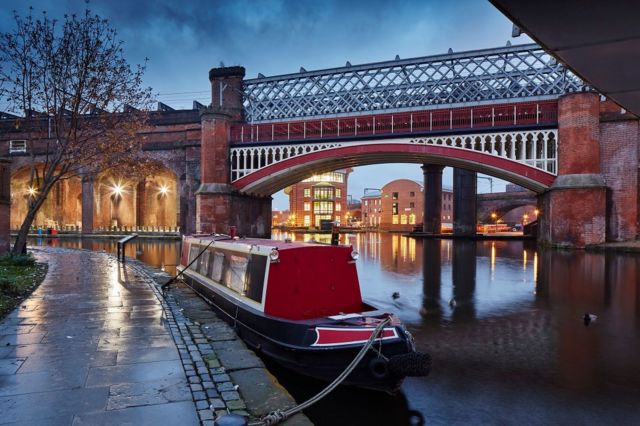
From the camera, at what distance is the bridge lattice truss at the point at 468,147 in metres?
27.7

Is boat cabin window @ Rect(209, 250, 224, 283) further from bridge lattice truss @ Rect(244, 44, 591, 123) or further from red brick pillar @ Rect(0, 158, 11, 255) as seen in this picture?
bridge lattice truss @ Rect(244, 44, 591, 123)

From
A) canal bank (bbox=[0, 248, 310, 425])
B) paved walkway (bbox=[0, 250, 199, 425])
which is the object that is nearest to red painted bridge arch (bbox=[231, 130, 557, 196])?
paved walkway (bbox=[0, 250, 199, 425])

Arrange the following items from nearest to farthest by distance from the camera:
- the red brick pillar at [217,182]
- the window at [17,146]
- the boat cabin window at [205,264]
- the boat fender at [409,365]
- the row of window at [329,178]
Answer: the boat fender at [409,365]
the boat cabin window at [205,264]
the red brick pillar at [217,182]
the window at [17,146]
the row of window at [329,178]

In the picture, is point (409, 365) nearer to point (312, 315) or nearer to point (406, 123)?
point (312, 315)

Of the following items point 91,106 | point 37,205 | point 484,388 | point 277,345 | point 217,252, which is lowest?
point 484,388

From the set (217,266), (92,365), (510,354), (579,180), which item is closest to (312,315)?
(92,365)

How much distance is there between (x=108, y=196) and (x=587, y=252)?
1849 inches

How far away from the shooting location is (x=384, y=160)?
35469mm

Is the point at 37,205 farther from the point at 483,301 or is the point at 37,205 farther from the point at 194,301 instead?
the point at 483,301

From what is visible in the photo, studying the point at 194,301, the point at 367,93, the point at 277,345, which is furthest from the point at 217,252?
the point at 367,93

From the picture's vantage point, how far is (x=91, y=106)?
1694cm

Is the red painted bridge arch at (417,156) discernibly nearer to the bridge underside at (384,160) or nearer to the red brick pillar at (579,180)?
the bridge underside at (384,160)

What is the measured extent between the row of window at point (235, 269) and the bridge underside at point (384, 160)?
2119 centimetres

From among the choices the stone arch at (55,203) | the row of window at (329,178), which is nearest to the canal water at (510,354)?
the stone arch at (55,203)
